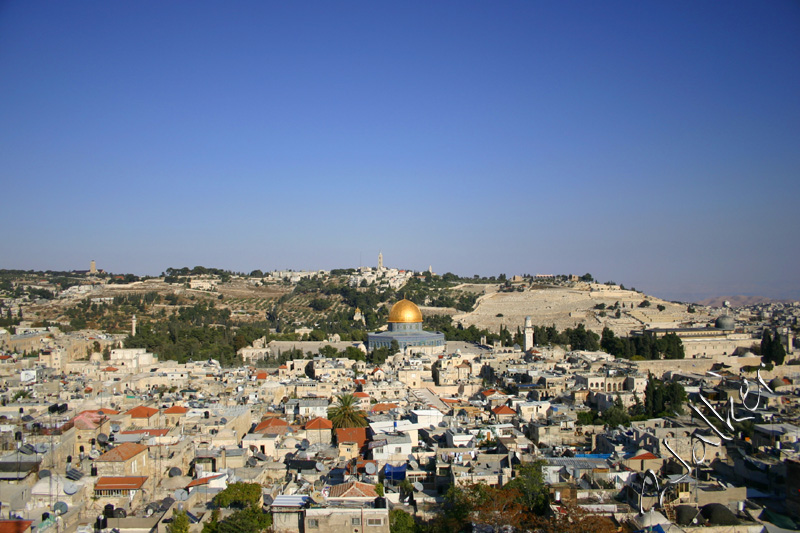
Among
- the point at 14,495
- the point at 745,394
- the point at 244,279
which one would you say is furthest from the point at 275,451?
the point at 244,279

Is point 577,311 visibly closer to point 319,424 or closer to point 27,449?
point 319,424

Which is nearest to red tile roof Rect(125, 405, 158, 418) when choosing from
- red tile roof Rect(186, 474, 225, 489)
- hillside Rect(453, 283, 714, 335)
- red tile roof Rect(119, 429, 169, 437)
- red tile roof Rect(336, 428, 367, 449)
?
red tile roof Rect(119, 429, 169, 437)

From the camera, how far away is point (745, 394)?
1838 cm

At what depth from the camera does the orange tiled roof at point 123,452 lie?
11.5 meters

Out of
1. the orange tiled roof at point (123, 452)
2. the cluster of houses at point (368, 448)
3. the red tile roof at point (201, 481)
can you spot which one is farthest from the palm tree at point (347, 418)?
the orange tiled roof at point (123, 452)

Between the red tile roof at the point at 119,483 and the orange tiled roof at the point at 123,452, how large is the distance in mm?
354

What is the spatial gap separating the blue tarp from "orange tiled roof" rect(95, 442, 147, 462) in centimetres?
455

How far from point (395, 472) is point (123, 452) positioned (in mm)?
4928

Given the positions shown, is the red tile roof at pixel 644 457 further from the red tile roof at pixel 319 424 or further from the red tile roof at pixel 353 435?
the red tile roof at pixel 319 424

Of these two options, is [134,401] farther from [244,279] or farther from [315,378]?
[244,279]

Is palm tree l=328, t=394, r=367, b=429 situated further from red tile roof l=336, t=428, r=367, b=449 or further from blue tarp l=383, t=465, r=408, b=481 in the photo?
blue tarp l=383, t=465, r=408, b=481

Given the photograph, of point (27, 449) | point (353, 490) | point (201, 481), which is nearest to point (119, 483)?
point (201, 481)

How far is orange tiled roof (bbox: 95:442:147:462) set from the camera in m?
11.5

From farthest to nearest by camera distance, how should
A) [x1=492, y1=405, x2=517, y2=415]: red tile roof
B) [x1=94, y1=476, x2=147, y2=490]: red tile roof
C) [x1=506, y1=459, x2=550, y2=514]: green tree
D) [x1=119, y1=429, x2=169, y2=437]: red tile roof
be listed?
[x1=492, y1=405, x2=517, y2=415]: red tile roof < [x1=119, y1=429, x2=169, y2=437]: red tile roof < [x1=94, y1=476, x2=147, y2=490]: red tile roof < [x1=506, y1=459, x2=550, y2=514]: green tree
